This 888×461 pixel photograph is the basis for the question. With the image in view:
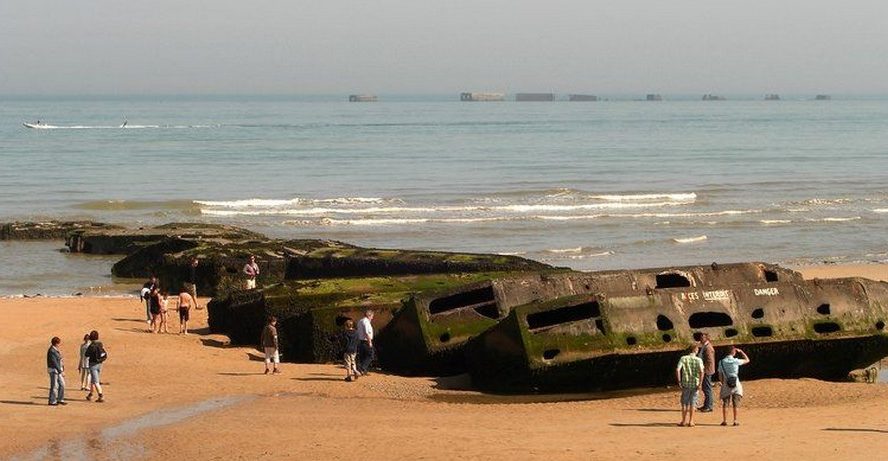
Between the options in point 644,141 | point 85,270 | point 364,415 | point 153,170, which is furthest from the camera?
point 644,141

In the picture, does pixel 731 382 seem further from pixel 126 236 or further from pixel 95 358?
pixel 126 236

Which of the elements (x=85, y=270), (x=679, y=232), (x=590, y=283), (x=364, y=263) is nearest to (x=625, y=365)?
(x=590, y=283)

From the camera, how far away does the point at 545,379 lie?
21.4 metres

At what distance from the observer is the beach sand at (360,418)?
17.5 m

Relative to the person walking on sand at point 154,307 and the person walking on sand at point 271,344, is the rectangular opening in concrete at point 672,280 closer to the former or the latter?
the person walking on sand at point 271,344

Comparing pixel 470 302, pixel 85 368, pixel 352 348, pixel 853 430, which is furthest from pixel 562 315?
pixel 85 368

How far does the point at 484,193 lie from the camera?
6544 cm

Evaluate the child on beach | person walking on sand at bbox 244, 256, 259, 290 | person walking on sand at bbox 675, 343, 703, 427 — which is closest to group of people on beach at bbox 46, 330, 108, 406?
the child on beach

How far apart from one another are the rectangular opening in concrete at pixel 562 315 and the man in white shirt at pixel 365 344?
112 inches

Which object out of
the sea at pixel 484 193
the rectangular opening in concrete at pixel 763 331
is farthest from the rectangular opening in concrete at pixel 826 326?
the sea at pixel 484 193

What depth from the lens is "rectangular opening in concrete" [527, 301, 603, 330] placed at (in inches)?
865

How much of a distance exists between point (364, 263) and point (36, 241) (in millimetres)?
19104

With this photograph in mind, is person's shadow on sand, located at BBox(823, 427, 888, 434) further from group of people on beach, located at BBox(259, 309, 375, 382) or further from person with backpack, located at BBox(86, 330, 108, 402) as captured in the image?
person with backpack, located at BBox(86, 330, 108, 402)

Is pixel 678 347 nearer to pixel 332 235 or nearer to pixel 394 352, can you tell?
pixel 394 352
